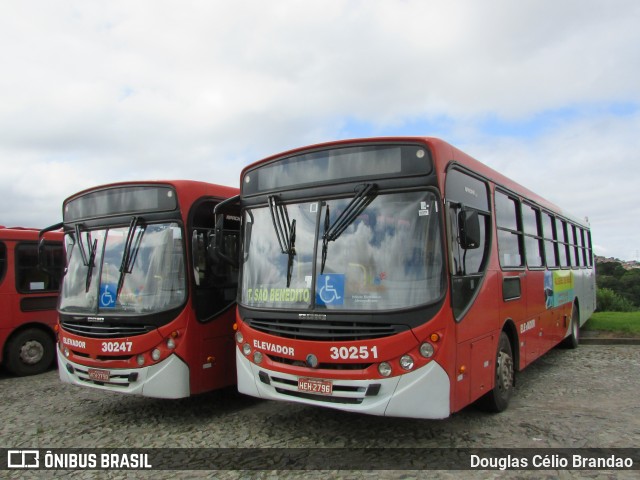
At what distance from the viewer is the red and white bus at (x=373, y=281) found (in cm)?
461

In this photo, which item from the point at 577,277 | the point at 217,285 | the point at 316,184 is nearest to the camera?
the point at 316,184

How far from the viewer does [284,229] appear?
5406 mm

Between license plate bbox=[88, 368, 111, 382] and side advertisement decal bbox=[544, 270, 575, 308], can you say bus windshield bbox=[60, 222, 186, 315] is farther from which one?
side advertisement decal bbox=[544, 270, 575, 308]

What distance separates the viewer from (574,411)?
6160 mm

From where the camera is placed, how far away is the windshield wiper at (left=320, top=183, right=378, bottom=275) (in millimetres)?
4922

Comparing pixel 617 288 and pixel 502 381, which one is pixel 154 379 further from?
pixel 617 288

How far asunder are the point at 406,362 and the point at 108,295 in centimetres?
380

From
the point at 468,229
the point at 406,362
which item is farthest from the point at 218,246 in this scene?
the point at 468,229

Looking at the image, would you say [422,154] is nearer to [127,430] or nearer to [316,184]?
[316,184]

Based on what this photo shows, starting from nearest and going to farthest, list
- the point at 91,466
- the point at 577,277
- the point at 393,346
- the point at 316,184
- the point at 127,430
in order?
the point at 393,346, the point at 91,466, the point at 316,184, the point at 127,430, the point at 577,277

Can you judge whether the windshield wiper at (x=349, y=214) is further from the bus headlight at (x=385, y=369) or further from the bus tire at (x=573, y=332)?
the bus tire at (x=573, y=332)

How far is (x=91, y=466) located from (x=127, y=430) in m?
1.07

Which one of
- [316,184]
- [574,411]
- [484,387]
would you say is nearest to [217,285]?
[316,184]

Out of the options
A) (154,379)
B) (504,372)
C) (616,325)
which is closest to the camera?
(154,379)
